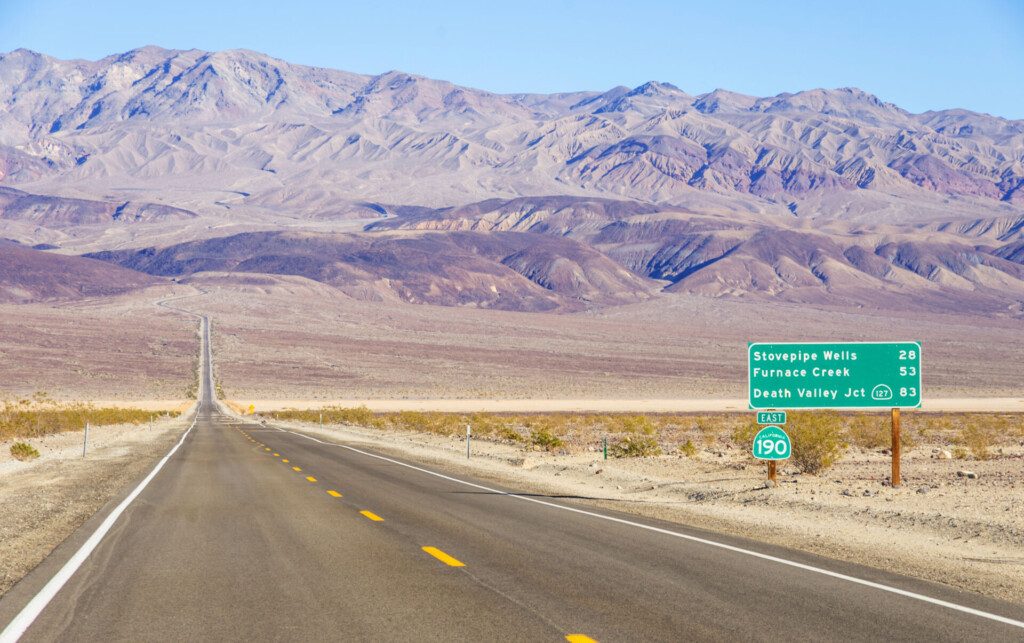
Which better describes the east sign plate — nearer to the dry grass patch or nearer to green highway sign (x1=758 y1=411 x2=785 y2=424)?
green highway sign (x1=758 y1=411 x2=785 y2=424)

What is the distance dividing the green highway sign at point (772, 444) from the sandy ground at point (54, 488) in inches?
453

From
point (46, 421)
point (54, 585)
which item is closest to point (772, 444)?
point (54, 585)

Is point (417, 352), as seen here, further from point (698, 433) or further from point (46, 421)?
point (698, 433)

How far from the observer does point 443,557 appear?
11.1 metres

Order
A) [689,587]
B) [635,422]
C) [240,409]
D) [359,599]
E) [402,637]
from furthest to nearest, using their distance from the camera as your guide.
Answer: [240,409] → [635,422] → [689,587] → [359,599] → [402,637]

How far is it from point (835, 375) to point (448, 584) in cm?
1206

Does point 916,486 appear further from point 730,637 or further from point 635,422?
point 635,422

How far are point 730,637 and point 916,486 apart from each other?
13625mm

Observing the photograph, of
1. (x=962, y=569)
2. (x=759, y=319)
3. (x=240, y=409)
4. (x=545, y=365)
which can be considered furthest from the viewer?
(x=759, y=319)

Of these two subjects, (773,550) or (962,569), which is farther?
(773,550)

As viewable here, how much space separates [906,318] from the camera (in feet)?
643

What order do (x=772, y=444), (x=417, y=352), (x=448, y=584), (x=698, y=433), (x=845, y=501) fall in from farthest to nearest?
1. (x=417, y=352)
2. (x=698, y=433)
3. (x=772, y=444)
4. (x=845, y=501)
5. (x=448, y=584)

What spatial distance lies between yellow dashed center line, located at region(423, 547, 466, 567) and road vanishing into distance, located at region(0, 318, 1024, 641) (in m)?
0.03

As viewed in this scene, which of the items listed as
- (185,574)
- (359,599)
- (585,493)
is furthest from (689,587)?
(585,493)
